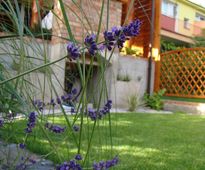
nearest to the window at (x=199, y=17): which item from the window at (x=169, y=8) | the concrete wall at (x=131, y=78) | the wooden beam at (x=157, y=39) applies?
the window at (x=169, y=8)

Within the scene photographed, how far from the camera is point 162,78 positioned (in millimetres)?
8492

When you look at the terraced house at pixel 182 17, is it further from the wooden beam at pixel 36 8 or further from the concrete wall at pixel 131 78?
the wooden beam at pixel 36 8

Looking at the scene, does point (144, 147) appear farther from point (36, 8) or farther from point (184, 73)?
point (184, 73)

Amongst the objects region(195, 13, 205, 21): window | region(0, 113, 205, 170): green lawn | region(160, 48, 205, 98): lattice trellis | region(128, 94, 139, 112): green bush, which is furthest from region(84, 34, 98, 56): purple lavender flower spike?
region(195, 13, 205, 21): window

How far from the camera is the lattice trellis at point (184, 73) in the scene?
8.02m

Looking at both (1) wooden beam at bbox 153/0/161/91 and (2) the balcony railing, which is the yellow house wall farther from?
(1) wooden beam at bbox 153/0/161/91

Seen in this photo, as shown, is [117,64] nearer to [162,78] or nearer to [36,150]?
[162,78]

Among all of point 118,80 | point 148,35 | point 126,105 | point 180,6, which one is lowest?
point 126,105

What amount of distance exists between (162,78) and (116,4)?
253 cm

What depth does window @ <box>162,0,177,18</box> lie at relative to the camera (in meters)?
21.9

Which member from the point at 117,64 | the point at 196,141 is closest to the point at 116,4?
the point at 117,64

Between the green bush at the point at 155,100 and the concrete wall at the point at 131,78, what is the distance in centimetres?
18

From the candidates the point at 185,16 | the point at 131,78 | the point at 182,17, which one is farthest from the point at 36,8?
the point at 185,16

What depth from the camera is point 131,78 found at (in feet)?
25.3
